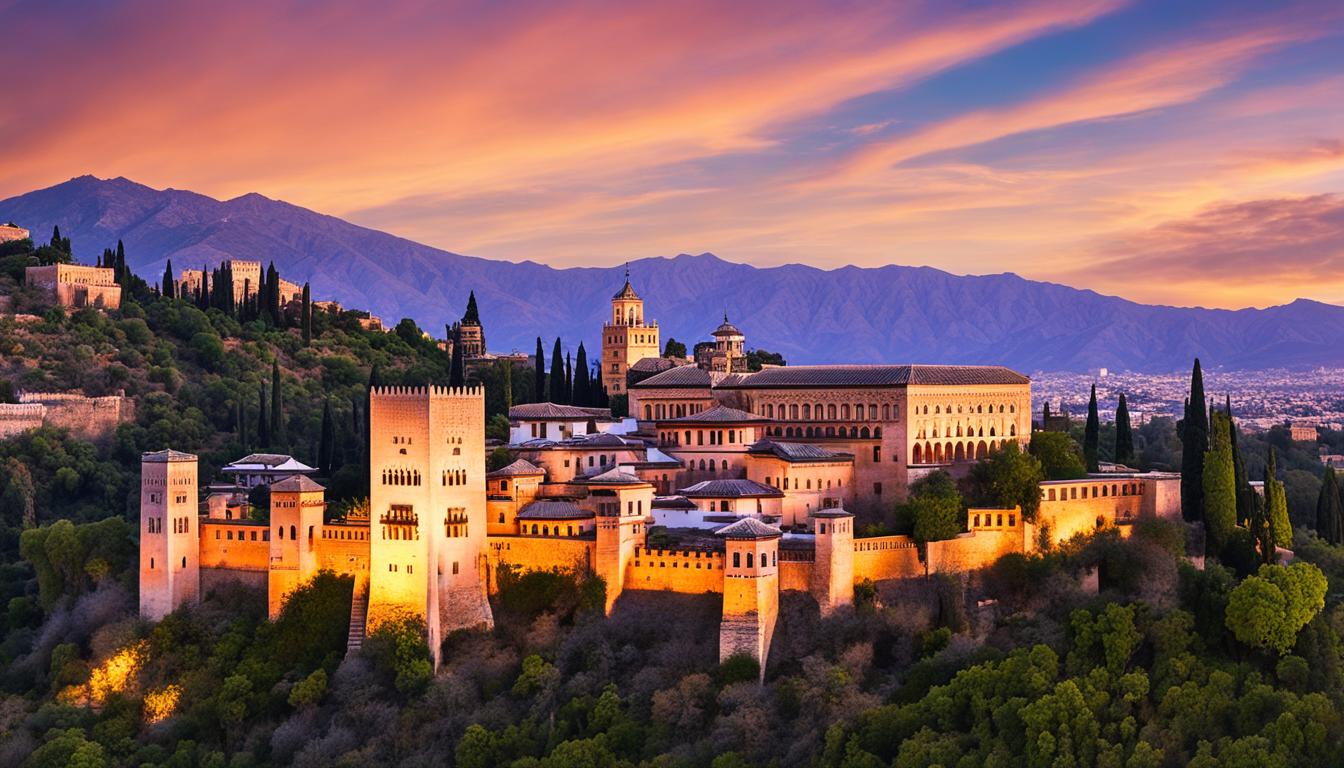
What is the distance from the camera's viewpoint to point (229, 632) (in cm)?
4791

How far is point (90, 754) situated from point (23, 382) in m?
33.4

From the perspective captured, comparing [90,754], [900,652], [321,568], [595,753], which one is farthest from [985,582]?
[90,754]

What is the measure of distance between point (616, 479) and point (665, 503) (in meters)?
2.39

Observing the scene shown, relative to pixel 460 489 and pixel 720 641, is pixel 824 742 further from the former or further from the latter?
pixel 460 489

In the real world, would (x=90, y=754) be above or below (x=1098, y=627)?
below

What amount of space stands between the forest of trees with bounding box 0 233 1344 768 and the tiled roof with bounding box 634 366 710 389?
985cm

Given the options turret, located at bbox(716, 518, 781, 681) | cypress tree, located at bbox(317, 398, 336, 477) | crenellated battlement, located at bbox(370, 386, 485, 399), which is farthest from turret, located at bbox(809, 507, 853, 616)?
cypress tree, located at bbox(317, 398, 336, 477)

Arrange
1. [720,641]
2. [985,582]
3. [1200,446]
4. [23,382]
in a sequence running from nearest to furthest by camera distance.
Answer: [720,641], [985,582], [1200,446], [23,382]

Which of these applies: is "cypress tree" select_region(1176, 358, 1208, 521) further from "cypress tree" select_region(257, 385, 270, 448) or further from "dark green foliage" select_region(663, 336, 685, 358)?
"cypress tree" select_region(257, 385, 270, 448)

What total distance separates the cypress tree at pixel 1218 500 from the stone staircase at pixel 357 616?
956 inches

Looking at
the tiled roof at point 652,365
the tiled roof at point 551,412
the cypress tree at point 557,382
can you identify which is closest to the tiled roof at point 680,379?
the tiled roof at point 551,412

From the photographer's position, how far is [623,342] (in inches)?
2712

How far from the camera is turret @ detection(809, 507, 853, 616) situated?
43562 mm

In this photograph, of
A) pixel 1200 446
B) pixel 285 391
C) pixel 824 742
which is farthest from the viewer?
pixel 285 391
